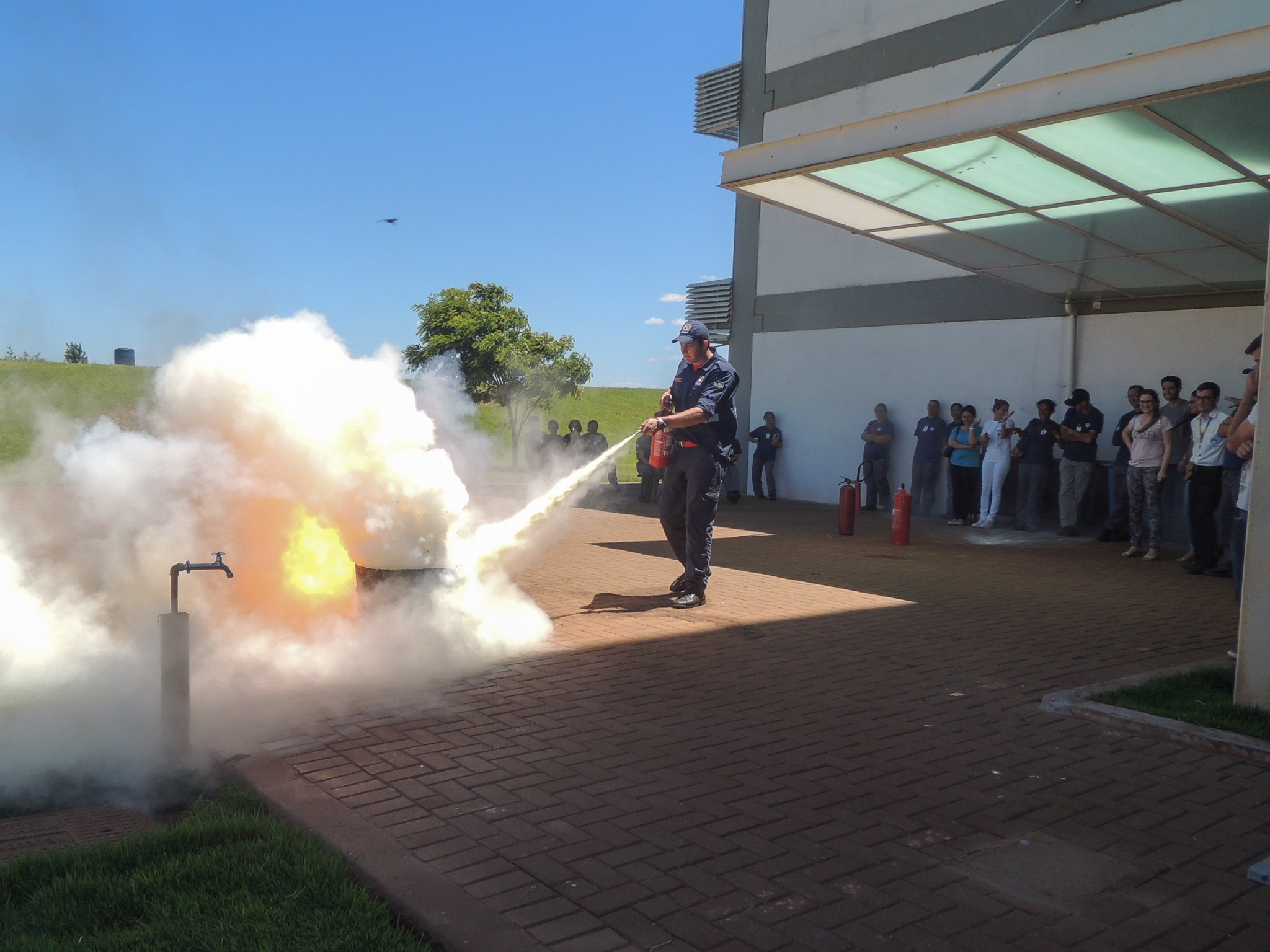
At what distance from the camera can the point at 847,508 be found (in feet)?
45.0

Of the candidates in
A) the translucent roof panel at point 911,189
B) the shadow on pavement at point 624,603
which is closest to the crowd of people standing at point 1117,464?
the translucent roof panel at point 911,189

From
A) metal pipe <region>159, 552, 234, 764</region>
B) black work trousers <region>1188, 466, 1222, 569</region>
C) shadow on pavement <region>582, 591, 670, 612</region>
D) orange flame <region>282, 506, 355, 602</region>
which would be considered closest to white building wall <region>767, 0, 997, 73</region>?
black work trousers <region>1188, 466, 1222, 569</region>

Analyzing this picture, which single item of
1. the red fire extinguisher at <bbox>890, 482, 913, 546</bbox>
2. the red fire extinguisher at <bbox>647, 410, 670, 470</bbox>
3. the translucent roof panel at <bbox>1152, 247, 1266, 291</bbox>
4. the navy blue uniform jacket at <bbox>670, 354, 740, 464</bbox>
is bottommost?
the red fire extinguisher at <bbox>890, 482, 913, 546</bbox>

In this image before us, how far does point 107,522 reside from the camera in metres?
6.28

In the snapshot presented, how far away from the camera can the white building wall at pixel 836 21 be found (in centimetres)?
1622

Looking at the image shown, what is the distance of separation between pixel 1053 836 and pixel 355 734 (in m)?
3.18

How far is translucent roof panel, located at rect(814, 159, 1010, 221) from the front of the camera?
375 inches

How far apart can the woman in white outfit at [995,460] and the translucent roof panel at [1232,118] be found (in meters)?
6.62

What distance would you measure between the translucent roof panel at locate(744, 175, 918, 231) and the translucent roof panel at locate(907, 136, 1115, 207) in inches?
53.1

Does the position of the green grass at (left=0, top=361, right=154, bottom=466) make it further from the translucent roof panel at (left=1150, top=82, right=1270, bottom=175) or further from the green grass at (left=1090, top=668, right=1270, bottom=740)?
the translucent roof panel at (left=1150, top=82, right=1270, bottom=175)

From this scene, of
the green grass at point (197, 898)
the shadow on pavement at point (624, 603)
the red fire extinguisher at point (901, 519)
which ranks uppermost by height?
the red fire extinguisher at point (901, 519)

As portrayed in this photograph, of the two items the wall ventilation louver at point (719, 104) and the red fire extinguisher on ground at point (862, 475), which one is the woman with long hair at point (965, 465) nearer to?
the red fire extinguisher on ground at point (862, 475)

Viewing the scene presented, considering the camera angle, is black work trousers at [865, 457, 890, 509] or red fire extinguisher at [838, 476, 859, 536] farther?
black work trousers at [865, 457, 890, 509]

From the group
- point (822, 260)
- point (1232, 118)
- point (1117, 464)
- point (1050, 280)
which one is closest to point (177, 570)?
point (1232, 118)
